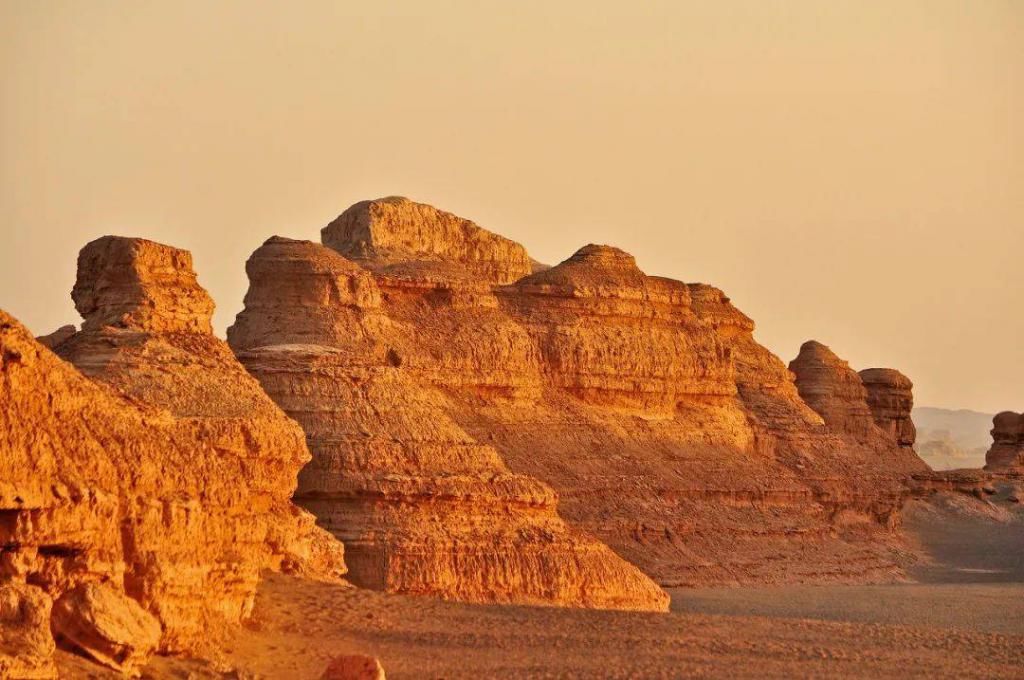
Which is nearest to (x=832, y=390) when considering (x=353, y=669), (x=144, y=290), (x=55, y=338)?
(x=55, y=338)

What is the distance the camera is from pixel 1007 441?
102m

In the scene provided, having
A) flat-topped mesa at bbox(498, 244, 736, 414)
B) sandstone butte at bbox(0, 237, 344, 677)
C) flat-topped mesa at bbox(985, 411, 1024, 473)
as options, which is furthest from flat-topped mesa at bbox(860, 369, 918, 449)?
sandstone butte at bbox(0, 237, 344, 677)

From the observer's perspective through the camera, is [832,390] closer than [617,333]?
No

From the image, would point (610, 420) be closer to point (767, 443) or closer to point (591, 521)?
point (591, 521)

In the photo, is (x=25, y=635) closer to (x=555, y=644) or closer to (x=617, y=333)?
(x=555, y=644)

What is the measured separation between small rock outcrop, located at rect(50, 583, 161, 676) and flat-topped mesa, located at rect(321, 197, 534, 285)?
33.4 m

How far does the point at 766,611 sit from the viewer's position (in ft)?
170

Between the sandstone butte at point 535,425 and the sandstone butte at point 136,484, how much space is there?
10572 millimetres

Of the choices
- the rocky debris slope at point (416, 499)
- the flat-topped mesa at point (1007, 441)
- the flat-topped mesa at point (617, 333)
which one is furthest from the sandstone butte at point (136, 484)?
the flat-topped mesa at point (1007, 441)

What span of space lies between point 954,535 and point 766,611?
34.3m

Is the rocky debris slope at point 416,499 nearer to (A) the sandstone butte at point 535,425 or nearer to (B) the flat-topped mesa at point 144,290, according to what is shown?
(A) the sandstone butte at point 535,425

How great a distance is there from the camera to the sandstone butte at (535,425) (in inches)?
1676

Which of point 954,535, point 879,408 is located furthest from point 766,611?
point 879,408

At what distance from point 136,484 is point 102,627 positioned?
2.18 m
